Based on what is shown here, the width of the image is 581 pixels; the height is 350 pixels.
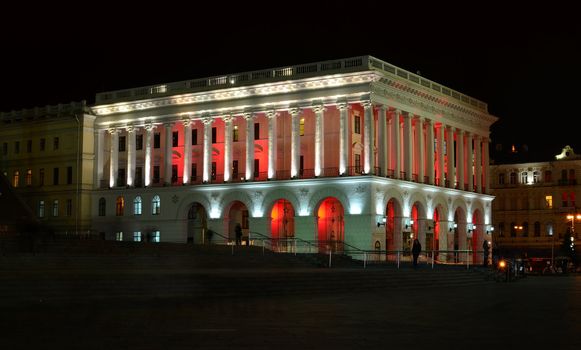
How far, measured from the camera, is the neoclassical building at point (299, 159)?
62031 mm

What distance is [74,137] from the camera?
244ft

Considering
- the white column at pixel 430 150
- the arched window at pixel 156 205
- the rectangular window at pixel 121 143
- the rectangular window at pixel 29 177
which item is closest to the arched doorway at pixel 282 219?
the arched window at pixel 156 205

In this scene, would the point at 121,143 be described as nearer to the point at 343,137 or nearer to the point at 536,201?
the point at 343,137

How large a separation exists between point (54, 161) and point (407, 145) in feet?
98.8

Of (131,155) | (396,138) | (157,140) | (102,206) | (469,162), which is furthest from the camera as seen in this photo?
(469,162)

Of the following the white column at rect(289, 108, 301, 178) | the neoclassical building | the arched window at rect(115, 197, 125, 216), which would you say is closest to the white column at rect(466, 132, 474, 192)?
the neoclassical building

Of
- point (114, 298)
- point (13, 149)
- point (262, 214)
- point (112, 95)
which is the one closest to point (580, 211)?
point (262, 214)

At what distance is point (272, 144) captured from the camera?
65.3 metres

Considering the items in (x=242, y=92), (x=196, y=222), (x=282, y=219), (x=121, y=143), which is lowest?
(x=196, y=222)

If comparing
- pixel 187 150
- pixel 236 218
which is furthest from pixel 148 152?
pixel 236 218

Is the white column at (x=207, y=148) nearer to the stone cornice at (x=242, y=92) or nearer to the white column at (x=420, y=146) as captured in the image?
the stone cornice at (x=242, y=92)

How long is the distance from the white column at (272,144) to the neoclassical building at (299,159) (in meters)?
0.10

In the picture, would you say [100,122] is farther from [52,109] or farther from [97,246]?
[97,246]

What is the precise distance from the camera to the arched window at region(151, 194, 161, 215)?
7075 cm
